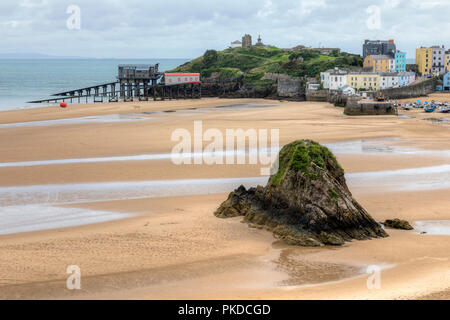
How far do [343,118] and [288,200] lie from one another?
110 ft

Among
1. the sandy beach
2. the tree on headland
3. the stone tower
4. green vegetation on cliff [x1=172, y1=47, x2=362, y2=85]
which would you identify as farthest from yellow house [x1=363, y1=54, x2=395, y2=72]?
the sandy beach

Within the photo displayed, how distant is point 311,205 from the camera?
43.2 ft

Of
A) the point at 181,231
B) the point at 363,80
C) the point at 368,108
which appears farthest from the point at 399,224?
the point at 363,80

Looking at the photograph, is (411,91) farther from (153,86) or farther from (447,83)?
(153,86)

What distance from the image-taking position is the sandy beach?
10469 millimetres

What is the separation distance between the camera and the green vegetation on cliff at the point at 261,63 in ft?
276

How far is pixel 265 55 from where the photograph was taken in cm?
10456

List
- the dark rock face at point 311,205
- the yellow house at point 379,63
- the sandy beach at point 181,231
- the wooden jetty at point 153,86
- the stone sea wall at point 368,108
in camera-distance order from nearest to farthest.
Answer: the sandy beach at point 181,231, the dark rock face at point 311,205, the stone sea wall at point 368,108, the wooden jetty at point 153,86, the yellow house at point 379,63

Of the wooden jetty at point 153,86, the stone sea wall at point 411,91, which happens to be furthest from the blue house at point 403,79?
the wooden jetty at point 153,86

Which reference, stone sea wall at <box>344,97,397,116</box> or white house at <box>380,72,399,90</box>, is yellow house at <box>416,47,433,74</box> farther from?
stone sea wall at <box>344,97,397,116</box>

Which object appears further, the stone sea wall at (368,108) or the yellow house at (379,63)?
the yellow house at (379,63)

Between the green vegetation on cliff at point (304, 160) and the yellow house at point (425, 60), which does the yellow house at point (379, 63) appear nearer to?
the yellow house at point (425, 60)

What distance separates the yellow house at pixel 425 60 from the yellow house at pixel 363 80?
2803 cm
